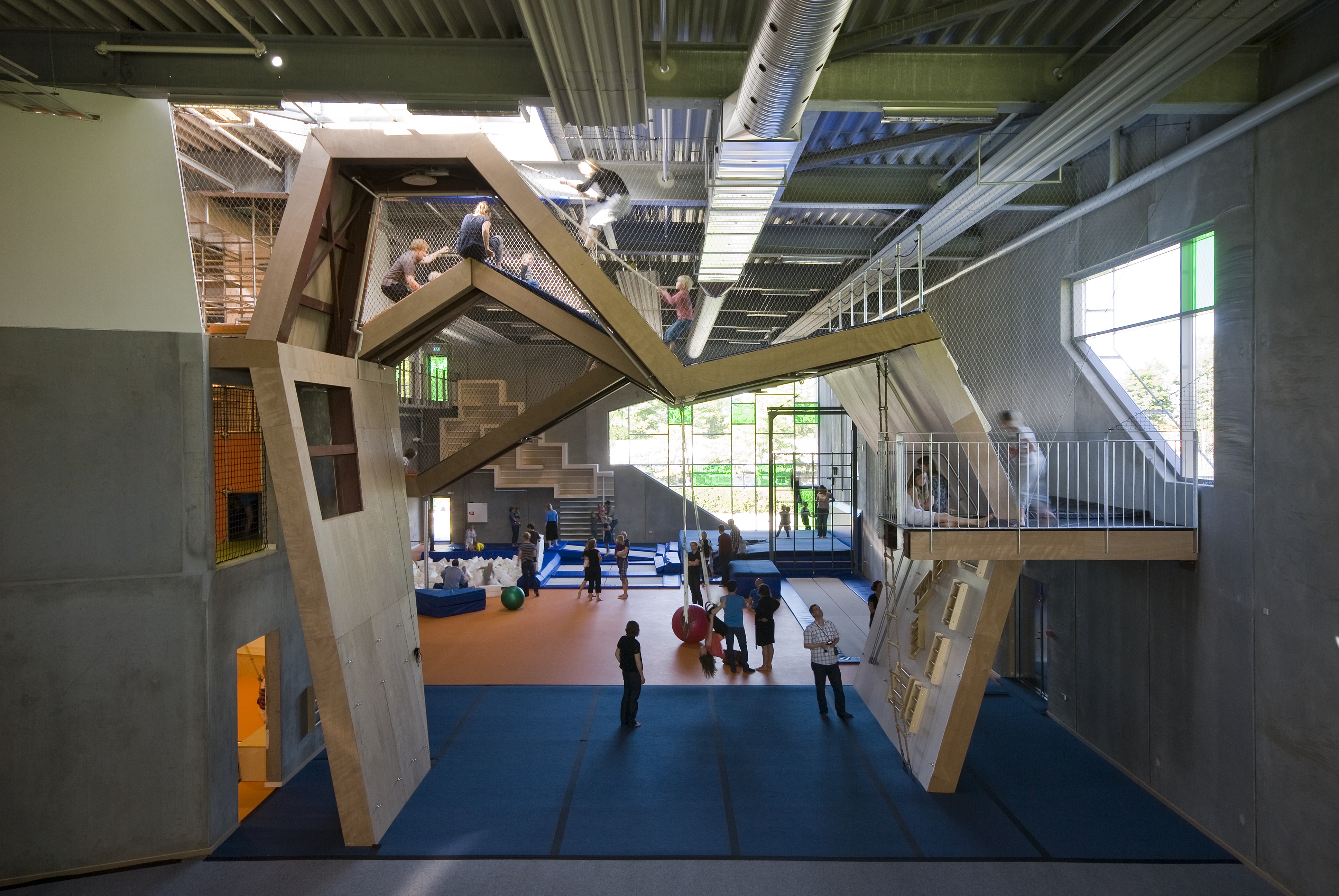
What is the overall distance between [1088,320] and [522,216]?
6.30 metres

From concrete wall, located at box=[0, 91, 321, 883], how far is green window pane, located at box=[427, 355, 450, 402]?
41.7 feet

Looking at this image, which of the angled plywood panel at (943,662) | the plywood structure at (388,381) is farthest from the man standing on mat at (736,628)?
the plywood structure at (388,381)

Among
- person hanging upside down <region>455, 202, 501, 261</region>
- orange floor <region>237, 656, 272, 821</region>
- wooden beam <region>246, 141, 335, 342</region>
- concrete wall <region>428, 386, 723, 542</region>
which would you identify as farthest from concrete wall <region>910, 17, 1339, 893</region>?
concrete wall <region>428, 386, 723, 542</region>

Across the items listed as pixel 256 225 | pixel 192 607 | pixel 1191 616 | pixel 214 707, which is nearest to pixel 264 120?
pixel 256 225

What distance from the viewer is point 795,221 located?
10.5 meters

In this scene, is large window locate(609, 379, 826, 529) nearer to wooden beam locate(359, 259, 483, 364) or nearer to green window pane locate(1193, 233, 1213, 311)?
wooden beam locate(359, 259, 483, 364)

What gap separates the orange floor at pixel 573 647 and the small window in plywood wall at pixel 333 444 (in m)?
3.65

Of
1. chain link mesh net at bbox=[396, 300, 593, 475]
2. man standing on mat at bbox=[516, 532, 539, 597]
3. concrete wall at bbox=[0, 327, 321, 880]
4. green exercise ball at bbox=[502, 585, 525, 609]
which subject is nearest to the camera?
concrete wall at bbox=[0, 327, 321, 880]

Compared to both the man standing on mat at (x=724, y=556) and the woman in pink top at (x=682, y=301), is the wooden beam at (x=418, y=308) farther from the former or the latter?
the man standing on mat at (x=724, y=556)

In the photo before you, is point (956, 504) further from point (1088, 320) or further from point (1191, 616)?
point (1088, 320)

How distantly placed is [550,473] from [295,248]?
15.3 m

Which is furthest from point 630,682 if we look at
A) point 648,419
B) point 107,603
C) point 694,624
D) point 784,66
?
point 648,419

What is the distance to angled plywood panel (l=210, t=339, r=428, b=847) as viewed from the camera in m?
5.67

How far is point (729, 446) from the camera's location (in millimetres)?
26984
